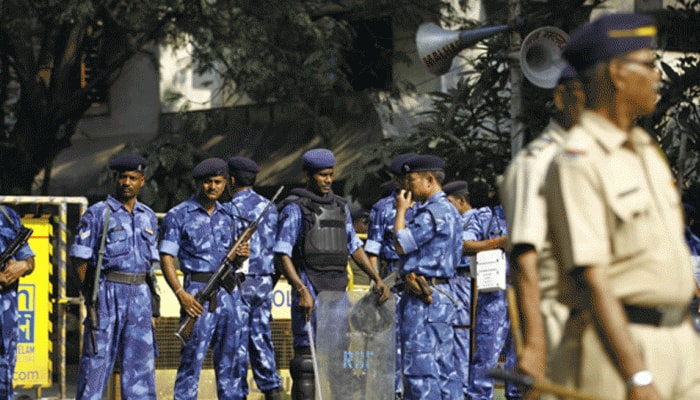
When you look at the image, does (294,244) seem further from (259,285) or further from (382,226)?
(382,226)

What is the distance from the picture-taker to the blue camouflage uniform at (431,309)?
10102 mm

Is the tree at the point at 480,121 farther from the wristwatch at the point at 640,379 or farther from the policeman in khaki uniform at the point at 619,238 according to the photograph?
the wristwatch at the point at 640,379

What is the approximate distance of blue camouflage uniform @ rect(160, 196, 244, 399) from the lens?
11.4m

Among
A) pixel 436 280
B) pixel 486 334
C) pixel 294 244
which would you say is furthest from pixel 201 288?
pixel 486 334

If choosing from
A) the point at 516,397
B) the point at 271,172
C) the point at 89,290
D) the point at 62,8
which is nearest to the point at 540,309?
the point at 89,290

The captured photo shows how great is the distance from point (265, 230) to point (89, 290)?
2.25m

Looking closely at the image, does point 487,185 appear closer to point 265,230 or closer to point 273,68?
point 273,68

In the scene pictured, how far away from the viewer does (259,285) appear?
40.5 feet

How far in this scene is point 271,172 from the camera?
22.9m

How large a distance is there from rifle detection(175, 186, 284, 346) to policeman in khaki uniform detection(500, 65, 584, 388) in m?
6.16

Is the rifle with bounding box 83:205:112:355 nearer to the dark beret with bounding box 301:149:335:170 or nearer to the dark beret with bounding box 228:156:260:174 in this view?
the dark beret with bounding box 301:149:335:170

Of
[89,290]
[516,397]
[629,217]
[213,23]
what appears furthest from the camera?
[213,23]

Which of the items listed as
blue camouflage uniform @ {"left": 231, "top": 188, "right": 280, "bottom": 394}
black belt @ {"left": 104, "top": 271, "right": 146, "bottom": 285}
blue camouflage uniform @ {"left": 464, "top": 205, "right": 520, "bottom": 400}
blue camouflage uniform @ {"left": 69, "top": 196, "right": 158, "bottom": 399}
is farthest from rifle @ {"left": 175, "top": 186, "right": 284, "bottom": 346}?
blue camouflage uniform @ {"left": 464, "top": 205, "right": 520, "bottom": 400}

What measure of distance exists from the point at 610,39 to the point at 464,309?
761 cm
